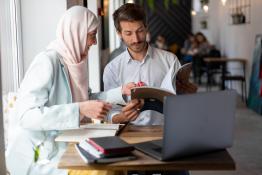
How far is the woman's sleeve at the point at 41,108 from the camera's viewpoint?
195 centimetres

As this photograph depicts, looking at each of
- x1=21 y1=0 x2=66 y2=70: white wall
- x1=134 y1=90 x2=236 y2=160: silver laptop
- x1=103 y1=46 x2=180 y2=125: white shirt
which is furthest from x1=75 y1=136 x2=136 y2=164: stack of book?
x1=21 y1=0 x2=66 y2=70: white wall

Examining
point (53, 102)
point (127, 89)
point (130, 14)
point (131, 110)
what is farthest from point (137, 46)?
point (53, 102)

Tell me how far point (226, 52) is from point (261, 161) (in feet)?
25.4

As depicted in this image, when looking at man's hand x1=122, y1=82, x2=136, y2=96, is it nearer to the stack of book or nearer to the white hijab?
the white hijab

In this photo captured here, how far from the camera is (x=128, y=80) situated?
273 cm

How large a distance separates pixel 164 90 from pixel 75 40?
20.5 inches

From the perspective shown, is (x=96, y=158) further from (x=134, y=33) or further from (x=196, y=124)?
(x=134, y=33)

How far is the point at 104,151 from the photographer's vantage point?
1625mm

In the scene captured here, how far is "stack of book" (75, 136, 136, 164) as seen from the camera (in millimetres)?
1623

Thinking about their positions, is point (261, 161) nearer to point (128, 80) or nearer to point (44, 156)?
point (128, 80)

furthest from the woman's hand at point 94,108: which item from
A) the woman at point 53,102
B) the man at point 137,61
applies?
the man at point 137,61

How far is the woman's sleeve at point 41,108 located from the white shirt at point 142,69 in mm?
749

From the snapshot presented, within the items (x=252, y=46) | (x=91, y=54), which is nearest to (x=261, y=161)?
(x=91, y=54)

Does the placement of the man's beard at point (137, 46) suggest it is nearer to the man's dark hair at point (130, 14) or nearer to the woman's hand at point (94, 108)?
the man's dark hair at point (130, 14)
